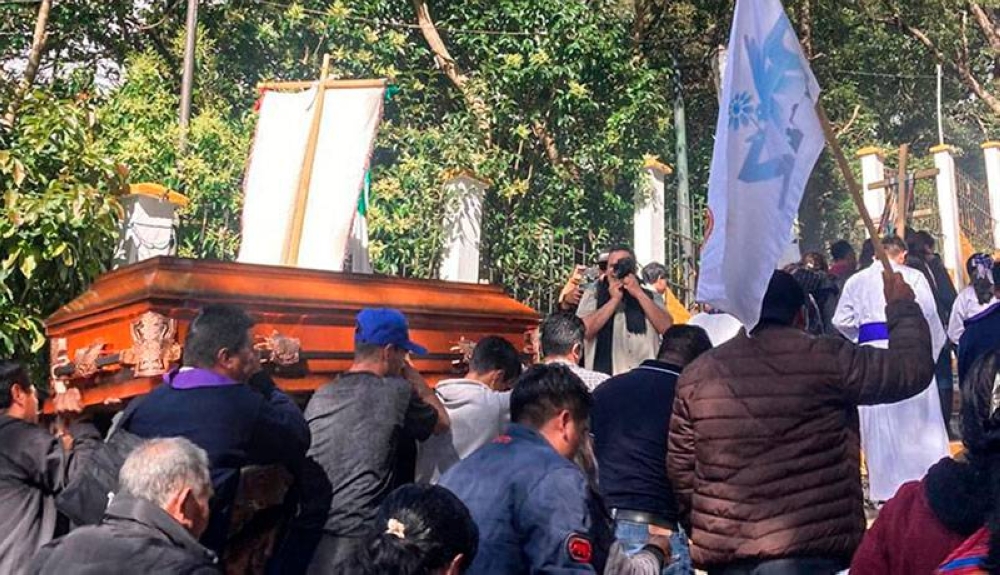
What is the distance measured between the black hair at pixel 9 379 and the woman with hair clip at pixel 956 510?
129 inches

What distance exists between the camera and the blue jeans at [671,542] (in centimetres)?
432

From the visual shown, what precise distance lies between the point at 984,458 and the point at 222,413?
2.41 metres

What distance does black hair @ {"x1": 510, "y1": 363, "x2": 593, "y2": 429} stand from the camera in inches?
133

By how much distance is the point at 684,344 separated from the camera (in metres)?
4.57

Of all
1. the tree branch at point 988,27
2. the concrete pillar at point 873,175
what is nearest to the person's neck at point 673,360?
the concrete pillar at point 873,175

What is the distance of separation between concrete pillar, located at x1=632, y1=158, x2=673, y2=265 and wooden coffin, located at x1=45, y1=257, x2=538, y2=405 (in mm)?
6163

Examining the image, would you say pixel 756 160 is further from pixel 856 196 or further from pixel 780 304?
pixel 780 304

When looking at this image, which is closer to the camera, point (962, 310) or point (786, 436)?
point (786, 436)

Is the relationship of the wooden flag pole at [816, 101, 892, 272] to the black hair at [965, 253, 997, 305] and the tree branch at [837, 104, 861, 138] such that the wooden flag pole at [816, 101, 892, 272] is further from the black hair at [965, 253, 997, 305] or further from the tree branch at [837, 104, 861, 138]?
the tree branch at [837, 104, 861, 138]

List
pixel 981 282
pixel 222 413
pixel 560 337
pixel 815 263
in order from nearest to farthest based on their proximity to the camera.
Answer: pixel 222 413 < pixel 560 337 < pixel 981 282 < pixel 815 263

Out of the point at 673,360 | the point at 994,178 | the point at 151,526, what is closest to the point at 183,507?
the point at 151,526

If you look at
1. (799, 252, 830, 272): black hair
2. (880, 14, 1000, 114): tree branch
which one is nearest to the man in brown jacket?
(799, 252, 830, 272): black hair

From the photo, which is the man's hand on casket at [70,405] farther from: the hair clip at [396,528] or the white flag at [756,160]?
the hair clip at [396,528]

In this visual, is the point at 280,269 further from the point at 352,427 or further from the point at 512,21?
the point at 512,21
